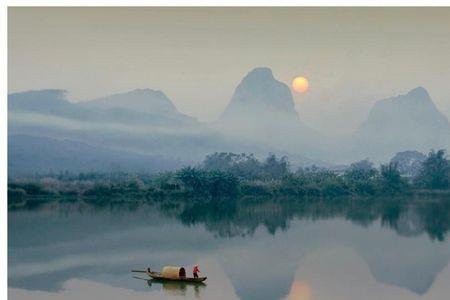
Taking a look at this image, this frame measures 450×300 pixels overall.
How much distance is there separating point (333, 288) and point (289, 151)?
2125mm

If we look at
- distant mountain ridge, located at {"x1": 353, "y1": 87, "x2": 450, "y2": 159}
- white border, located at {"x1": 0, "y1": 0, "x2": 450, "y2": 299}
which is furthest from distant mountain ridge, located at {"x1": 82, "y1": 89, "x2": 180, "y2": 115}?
distant mountain ridge, located at {"x1": 353, "y1": 87, "x2": 450, "y2": 159}

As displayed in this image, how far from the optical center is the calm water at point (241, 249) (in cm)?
576

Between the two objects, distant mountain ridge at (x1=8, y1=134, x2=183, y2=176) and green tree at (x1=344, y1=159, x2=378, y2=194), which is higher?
distant mountain ridge at (x1=8, y1=134, x2=183, y2=176)

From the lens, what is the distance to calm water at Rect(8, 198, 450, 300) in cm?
576

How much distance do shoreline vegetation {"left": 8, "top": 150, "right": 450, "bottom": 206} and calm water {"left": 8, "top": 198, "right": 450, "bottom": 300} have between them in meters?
0.13

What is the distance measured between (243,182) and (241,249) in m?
1.21

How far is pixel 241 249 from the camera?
662cm

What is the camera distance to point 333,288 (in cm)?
581

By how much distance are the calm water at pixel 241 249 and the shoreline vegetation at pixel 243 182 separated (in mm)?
127

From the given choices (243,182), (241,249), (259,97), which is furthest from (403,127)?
(241,249)

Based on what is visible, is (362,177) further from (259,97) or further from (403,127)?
(259,97)

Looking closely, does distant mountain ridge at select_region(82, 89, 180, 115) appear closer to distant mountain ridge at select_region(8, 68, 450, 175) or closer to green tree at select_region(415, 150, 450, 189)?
distant mountain ridge at select_region(8, 68, 450, 175)

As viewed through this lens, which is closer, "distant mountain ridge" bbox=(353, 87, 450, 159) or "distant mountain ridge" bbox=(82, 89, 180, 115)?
"distant mountain ridge" bbox=(82, 89, 180, 115)
